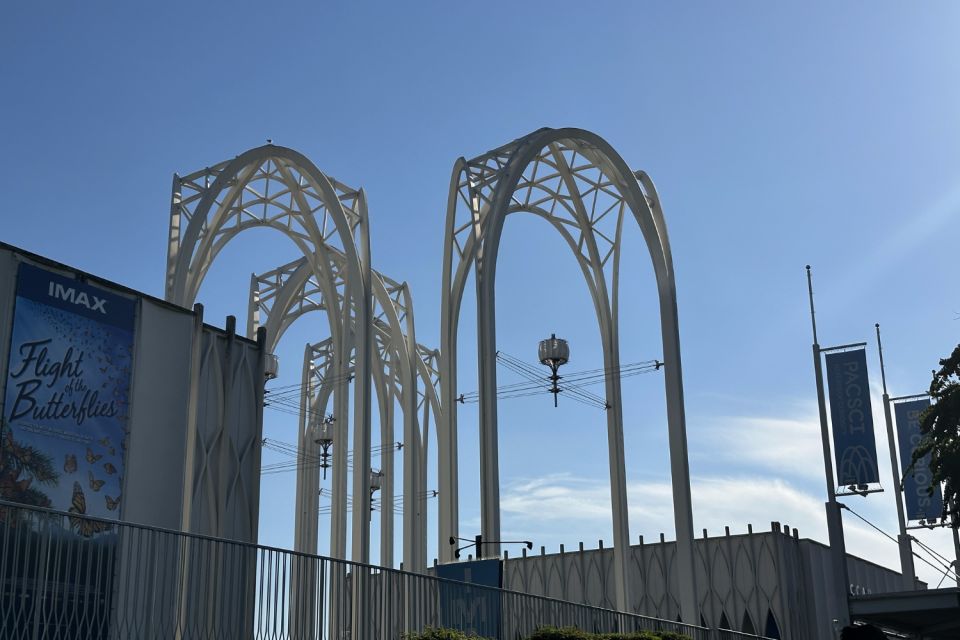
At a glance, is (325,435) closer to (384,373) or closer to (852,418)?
(384,373)

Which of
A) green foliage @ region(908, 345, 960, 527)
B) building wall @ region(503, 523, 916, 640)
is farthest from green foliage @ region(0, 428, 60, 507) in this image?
building wall @ region(503, 523, 916, 640)

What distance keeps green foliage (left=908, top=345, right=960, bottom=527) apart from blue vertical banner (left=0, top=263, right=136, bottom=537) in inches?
687

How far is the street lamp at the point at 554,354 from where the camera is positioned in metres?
30.9

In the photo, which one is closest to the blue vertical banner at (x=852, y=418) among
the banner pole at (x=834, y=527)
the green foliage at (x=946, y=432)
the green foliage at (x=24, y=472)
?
the banner pole at (x=834, y=527)

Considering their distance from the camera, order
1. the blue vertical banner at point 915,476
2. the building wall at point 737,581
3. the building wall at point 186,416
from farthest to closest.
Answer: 1. the blue vertical banner at point 915,476
2. the building wall at point 737,581
3. the building wall at point 186,416

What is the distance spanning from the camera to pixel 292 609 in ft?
48.1

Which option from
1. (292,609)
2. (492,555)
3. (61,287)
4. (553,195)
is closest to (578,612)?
(492,555)

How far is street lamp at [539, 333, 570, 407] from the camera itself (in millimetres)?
30875

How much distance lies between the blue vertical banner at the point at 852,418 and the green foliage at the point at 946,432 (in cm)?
548

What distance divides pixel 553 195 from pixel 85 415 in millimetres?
21250

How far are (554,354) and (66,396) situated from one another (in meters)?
→ 15.9

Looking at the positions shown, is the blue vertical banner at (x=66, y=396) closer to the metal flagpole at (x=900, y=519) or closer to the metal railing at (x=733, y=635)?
the metal railing at (x=733, y=635)

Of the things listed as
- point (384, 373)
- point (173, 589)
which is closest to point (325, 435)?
point (384, 373)

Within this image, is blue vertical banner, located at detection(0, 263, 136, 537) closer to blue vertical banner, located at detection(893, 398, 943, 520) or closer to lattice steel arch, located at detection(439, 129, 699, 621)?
lattice steel arch, located at detection(439, 129, 699, 621)
